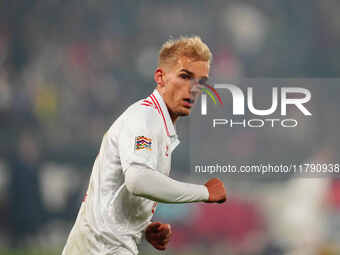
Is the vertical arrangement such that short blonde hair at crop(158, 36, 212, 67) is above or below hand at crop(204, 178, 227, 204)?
above

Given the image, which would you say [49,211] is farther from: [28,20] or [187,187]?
[187,187]

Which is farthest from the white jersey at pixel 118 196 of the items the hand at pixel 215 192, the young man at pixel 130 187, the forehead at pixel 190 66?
the forehead at pixel 190 66

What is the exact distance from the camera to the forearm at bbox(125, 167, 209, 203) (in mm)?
1443

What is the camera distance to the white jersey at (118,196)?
1.53 metres

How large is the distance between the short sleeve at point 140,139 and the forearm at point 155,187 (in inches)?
1.2

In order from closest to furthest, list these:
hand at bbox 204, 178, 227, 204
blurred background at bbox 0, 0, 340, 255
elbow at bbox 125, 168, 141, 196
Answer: elbow at bbox 125, 168, 141, 196, hand at bbox 204, 178, 227, 204, blurred background at bbox 0, 0, 340, 255

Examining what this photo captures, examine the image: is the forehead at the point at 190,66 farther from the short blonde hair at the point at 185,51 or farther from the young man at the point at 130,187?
the young man at the point at 130,187

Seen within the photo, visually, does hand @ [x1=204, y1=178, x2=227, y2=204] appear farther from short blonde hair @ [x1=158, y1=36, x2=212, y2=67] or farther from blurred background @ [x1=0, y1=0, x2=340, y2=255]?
blurred background @ [x1=0, y1=0, x2=340, y2=255]

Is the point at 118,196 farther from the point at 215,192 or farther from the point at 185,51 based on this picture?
the point at 185,51

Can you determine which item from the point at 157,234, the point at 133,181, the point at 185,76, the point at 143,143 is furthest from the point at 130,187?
the point at 185,76

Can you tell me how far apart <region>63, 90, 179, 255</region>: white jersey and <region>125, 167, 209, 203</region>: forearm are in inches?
2.2

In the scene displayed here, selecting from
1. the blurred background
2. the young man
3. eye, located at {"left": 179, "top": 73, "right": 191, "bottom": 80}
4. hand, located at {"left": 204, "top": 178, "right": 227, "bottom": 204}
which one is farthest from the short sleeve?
the blurred background

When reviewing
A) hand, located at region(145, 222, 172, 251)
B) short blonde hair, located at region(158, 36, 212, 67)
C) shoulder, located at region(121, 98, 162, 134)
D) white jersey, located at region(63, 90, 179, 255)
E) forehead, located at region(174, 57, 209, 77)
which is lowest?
hand, located at region(145, 222, 172, 251)

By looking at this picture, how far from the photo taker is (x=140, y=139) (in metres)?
1.49
